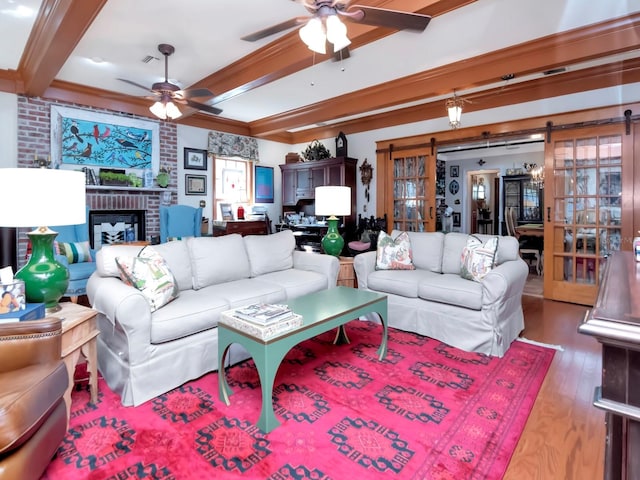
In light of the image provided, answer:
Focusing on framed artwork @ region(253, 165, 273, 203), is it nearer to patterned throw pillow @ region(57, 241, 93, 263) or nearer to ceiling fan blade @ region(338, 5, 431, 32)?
patterned throw pillow @ region(57, 241, 93, 263)

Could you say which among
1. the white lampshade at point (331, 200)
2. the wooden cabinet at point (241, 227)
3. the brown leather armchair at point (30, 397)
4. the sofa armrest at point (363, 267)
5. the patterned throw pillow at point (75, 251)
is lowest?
the brown leather armchair at point (30, 397)

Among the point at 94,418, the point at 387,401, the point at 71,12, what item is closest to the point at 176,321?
the point at 94,418

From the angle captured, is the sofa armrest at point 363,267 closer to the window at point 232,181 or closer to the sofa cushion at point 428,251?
the sofa cushion at point 428,251

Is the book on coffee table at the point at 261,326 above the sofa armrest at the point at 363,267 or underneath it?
underneath

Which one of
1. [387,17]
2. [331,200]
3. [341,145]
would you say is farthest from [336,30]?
[341,145]

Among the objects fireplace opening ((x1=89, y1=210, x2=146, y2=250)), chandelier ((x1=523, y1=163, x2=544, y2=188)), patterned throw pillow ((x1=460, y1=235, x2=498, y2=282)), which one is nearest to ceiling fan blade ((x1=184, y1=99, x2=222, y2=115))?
fireplace opening ((x1=89, y1=210, x2=146, y2=250))

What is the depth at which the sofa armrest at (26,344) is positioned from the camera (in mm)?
1429

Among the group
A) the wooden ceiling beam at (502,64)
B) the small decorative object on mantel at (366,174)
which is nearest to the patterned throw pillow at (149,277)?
the wooden ceiling beam at (502,64)

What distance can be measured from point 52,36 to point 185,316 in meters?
2.57

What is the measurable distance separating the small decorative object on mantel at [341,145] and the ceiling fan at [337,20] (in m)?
3.92

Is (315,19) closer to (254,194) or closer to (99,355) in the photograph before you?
(99,355)

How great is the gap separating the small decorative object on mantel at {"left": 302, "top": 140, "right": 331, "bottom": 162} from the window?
3.72 ft

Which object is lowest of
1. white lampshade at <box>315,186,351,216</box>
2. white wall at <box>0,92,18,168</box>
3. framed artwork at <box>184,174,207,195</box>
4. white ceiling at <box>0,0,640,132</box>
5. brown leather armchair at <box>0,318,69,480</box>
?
brown leather armchair at <box>0,318,69,480</box>

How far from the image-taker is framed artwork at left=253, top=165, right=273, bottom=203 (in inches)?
272
